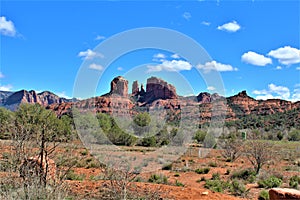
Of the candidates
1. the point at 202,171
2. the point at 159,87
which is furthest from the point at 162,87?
the point at 202,171

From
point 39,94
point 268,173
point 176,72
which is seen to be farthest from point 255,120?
point 39,94

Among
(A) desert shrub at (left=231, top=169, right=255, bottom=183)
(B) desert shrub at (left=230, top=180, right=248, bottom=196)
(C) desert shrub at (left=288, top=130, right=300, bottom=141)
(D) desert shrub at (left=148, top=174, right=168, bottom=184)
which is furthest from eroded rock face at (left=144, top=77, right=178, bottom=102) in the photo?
(C) desert shrub at (left=288, top=130, right=300, bottom=141)

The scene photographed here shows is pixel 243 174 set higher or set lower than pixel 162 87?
lower

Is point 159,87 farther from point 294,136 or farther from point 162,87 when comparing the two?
point 294,136

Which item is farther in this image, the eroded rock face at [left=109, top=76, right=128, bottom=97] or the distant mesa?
the eroded rock face at [left=109, top=76, right=128, bottom=97]

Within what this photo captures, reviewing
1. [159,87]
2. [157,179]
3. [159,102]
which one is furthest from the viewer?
[159,102]

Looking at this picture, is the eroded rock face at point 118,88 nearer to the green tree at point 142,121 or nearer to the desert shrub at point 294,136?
the green tree at point 142,121

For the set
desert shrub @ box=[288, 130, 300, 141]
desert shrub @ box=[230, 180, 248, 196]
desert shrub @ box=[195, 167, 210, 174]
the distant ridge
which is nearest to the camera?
desert shrub @ box=[230, 180, 248, 196]

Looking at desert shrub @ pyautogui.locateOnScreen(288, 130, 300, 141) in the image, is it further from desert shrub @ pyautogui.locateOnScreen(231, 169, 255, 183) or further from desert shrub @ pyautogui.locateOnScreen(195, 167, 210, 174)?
desert shrub @ pyautogui.locateOnScreen(231, 169, 255, 183)

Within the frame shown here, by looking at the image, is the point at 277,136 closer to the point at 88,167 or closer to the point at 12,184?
the point at 88,167

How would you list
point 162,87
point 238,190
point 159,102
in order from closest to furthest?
point 238,190, point 162,87, point 159,102

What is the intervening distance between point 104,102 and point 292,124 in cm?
3587

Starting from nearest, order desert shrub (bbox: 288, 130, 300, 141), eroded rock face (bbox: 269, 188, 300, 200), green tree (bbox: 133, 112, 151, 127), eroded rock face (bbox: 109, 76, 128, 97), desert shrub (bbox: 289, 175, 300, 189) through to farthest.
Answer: eroded rock face (bbox: 269, 188, 300, 200) → desert shrub (bbox: 289, 175, 300, 189) → eroded rock face (bbox: 109, 76, 128, 97) → green tree (bbox: 133, 112, 151, 127) → desert shrub (bbox: 288, 130, 300, 141)

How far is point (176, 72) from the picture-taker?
47.3 ft
